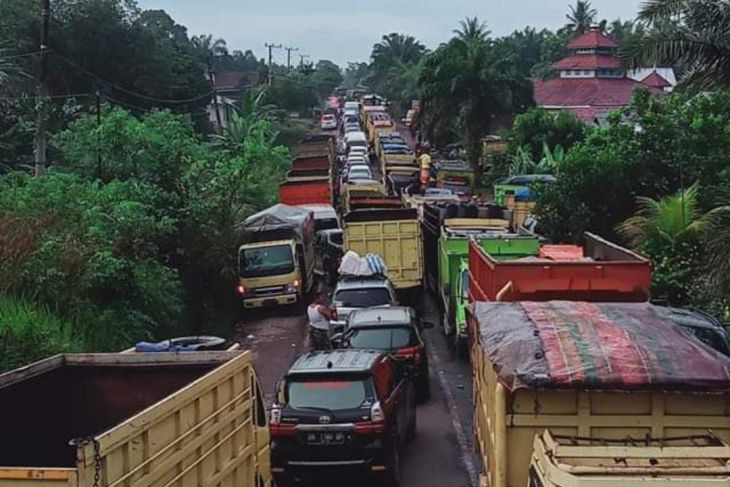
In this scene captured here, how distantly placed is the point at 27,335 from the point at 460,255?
984 centimetres

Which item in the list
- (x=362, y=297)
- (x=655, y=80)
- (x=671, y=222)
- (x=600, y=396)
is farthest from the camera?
(x=655, y=80)

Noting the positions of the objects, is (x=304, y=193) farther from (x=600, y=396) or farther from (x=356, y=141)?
(x=356, y=141)

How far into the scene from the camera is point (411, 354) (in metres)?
16.4

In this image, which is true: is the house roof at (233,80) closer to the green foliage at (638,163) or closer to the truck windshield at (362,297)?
the green foliage at (638,163)

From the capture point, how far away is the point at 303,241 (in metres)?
27.2

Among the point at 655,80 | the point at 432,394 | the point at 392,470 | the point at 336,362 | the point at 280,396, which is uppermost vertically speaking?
the point at 655,80

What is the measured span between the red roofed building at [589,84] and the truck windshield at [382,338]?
50.3 m

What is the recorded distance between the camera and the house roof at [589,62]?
257 ft

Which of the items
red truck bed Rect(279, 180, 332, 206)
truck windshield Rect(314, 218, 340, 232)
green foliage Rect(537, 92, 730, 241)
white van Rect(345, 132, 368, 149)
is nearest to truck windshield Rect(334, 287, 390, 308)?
green foliage Rect(537, 92, 730, 241)

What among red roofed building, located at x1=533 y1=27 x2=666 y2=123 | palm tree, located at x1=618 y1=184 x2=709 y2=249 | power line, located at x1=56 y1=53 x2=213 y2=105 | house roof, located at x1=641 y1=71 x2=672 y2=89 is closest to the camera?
palm tree, located at x1=618 y1=184 x2=709 y2=249

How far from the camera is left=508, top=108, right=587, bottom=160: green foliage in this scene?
158ft

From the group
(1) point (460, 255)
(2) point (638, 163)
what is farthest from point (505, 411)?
(2) point (638, 163)

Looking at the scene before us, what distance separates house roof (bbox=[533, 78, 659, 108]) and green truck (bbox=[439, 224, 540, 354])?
48.9m

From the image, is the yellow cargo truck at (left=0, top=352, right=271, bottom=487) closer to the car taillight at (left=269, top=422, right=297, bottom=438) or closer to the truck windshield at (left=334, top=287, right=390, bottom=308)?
the car taillight at (left=269, top=422, right=297, bottom=438)
